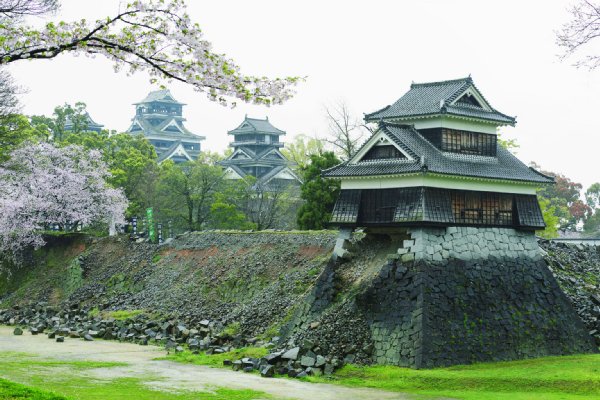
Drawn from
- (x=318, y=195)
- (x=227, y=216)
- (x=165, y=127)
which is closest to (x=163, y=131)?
(x=165, y=127)

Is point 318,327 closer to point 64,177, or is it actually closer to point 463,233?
point 463,233

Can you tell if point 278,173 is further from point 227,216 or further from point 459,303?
point 459,303

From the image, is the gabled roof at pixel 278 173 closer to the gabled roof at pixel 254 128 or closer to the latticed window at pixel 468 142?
the gabled roof at pixel 254 128

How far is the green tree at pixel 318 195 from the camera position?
161ft

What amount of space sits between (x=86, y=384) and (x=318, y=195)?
990 inches

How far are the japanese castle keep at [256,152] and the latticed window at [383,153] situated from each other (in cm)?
4502

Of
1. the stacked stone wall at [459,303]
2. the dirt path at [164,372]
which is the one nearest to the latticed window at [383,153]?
the stacked stone wall at [459,303]

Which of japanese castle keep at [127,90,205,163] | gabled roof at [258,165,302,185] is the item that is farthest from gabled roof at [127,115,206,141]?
gabled roof at [258,165,302,185]

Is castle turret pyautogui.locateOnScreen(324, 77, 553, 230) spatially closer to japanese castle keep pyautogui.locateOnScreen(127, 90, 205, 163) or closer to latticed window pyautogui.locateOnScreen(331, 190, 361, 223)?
latticed window pyautogui.locateOnScreen(331, 190, 361, 223)

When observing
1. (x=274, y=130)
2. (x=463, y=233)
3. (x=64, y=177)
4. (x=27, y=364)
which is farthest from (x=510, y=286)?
(x=274, y=130)

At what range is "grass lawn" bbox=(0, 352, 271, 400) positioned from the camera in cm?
2377

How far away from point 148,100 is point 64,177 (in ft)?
194

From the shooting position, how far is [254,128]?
294 feet

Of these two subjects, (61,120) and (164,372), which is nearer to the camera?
(164,372)
